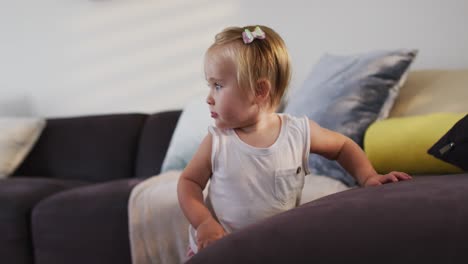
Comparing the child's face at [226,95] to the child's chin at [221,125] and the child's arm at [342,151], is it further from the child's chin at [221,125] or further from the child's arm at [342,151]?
the child's arm at [342,151]

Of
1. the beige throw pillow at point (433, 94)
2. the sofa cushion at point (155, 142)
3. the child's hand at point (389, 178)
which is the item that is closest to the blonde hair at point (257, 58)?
the child's hand at point (389, 178)

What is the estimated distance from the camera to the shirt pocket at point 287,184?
4.17ft

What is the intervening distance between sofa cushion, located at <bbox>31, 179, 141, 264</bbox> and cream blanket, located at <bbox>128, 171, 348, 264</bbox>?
0.40 feet

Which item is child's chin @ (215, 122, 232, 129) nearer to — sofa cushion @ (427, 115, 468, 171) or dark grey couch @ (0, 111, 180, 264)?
sofa cushion @ (427, 115, 468, 171)

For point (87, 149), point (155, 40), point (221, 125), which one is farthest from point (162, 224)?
point (155, 40)

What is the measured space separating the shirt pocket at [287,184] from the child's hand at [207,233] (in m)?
0.19

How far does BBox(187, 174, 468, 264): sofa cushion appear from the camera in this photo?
2.46 ft

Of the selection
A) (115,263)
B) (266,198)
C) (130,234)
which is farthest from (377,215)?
(115,263)

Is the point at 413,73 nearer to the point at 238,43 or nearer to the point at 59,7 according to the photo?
the point at 238,43

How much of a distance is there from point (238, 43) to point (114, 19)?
204cm

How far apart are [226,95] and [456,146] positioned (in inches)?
20.5

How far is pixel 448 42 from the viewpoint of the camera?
2.22 m

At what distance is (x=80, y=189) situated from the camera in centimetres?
212

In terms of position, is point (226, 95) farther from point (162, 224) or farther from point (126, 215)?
point (126, 215)
